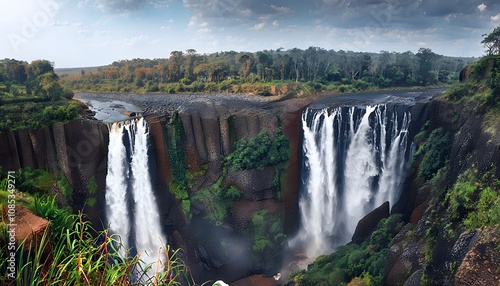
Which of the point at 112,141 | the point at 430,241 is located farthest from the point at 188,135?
the point at 430,241

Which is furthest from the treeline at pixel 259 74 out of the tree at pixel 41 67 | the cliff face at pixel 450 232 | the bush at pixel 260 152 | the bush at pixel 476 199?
the bush at pixel 476 199

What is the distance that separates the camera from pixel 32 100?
16.2 meters

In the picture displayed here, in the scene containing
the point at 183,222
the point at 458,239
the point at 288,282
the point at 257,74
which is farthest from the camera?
the point at 257,74

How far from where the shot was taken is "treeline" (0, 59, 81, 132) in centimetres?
1391

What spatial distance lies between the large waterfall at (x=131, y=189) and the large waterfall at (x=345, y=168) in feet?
22.9

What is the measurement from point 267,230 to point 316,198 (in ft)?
9.94

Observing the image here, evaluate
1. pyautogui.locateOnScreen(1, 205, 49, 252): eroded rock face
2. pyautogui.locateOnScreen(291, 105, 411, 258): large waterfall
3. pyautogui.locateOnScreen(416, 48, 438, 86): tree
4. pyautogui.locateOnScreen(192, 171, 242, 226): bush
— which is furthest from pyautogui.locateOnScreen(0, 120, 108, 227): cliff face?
pyautogui.locateOnScreen(416, 48, 438, 86): tree

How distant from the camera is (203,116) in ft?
53.7

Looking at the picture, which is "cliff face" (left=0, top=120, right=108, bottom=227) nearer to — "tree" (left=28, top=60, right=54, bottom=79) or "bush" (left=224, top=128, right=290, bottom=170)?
"bush" (left=224, top=128, right=290, bottom=170)

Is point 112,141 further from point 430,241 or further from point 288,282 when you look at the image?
point 430,241

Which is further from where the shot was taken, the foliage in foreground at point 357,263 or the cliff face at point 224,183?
the cliff face at point 224,183

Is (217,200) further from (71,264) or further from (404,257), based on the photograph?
(71,264)

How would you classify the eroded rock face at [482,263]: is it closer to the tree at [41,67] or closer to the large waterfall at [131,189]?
the large waterfall at [131,189]

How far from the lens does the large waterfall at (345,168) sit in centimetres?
1515
